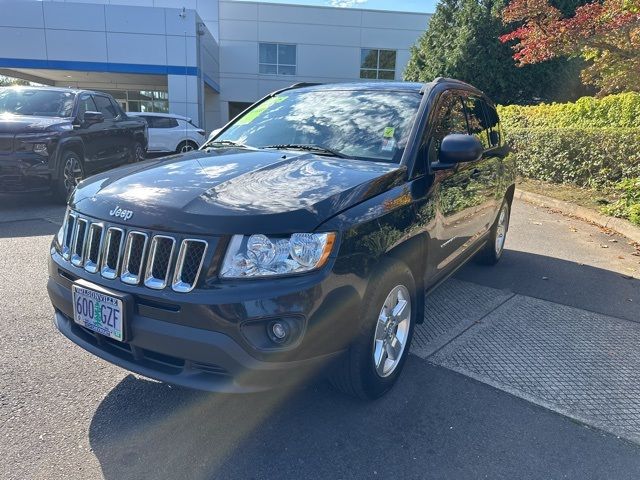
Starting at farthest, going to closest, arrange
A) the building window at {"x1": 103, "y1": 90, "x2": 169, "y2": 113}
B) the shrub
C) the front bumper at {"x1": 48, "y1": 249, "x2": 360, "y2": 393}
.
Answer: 1. the building window at {"x1": 103, "y1": 90, "x2": 169, "y2": 113}
2. the shrub
3. the front bumper at {"x1": 48, "y1": 249, "x2": 360, "y2": 393}

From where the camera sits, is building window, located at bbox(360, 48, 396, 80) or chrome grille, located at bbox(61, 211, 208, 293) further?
building window, located at bbox(360, 48, 396, 80)

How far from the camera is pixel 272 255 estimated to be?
2227mm

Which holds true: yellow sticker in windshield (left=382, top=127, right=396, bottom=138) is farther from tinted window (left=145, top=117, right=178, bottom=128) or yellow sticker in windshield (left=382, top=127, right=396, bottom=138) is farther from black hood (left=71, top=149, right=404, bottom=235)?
tinted window (left=145, top=117, right=178, bottom=128)

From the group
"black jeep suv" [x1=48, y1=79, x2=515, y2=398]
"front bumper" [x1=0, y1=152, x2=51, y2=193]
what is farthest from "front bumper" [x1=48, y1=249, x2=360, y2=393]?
"front bumper" [x1=0, y1=152, x2=51, y2=193]

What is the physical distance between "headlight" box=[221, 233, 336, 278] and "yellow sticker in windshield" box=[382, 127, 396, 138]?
1.31 m

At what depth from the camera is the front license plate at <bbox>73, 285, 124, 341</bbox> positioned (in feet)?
7.59

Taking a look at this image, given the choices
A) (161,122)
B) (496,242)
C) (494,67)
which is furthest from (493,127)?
(494,67)

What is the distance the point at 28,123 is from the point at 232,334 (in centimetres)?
689

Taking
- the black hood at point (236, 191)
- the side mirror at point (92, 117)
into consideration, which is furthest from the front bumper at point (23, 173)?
the black hood at point (236, 191)

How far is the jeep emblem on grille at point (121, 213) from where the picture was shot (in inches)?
93.6

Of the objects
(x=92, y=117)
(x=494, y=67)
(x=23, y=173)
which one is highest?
(x=494, y=67)

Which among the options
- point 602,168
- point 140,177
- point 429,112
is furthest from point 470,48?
point 140,177

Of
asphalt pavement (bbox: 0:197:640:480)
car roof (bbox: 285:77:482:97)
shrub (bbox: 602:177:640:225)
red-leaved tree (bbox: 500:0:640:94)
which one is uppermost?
red-leaved tree (bbox: 500:0:640:94)

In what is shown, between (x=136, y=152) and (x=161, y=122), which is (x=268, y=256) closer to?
(x=136, y=152)
